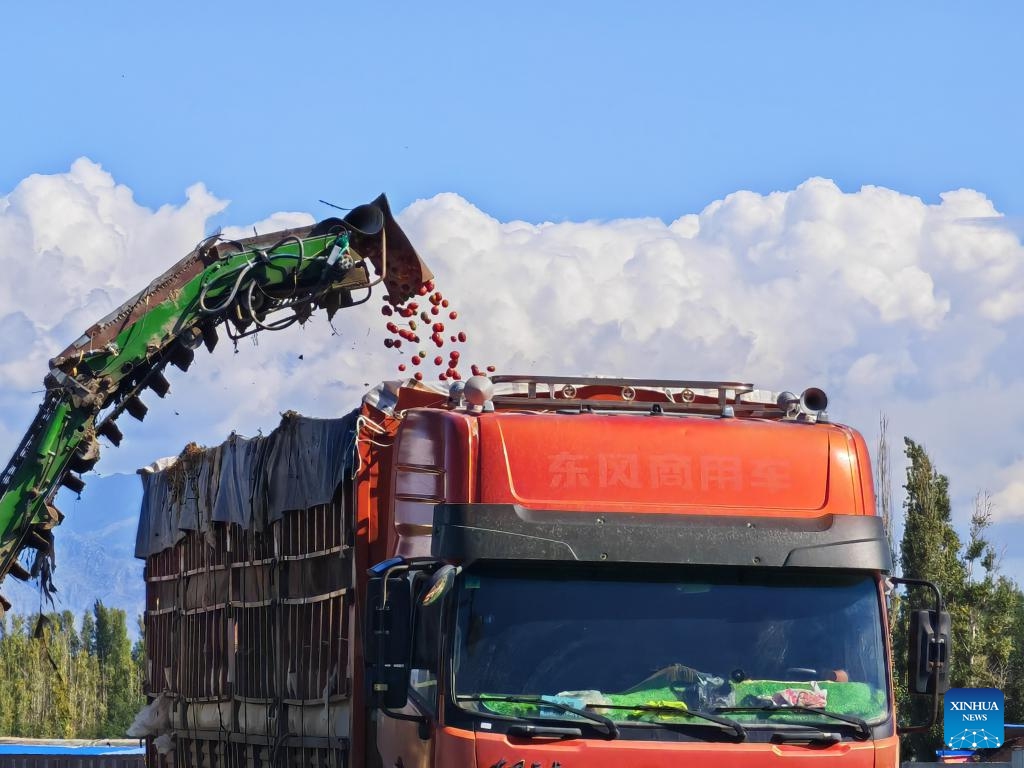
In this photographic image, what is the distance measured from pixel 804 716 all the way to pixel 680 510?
1.18m

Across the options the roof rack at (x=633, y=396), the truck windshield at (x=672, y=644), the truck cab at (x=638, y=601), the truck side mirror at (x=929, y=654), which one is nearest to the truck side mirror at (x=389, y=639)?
the truck cab at (x=638, y=601)

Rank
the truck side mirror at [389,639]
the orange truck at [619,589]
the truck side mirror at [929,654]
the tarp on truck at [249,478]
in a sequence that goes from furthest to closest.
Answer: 1. the tarp on truck at [249,478]
2. the truck side mirror at [929,654]
3. the truck side mirror at [389,639]
4. the orange truck at [619,589]

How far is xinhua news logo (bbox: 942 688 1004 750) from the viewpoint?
50.9ft

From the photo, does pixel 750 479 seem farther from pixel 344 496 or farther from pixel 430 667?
pixel 344 496

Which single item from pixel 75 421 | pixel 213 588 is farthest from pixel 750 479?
pixel 75 421

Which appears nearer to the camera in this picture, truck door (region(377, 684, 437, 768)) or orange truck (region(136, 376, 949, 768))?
orange truck (region(136, 376, 949, 768))

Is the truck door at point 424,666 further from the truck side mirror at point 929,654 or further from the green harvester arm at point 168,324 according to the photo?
the green harvester arm at point 168,324

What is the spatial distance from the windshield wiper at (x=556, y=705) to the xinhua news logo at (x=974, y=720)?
8.49m

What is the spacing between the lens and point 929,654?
8625mm

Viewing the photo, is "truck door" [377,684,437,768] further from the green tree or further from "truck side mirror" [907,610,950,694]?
the green tree

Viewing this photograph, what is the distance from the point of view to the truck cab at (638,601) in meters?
7.90

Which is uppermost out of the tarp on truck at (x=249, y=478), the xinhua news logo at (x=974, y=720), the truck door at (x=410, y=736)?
the tarp on truck at (x=249, y=478)

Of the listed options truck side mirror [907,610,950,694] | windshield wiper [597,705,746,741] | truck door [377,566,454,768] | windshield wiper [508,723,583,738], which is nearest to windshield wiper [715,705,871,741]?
windshield wiper [597,705,746,741]

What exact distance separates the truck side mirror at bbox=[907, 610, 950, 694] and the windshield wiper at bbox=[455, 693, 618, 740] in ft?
5.75
